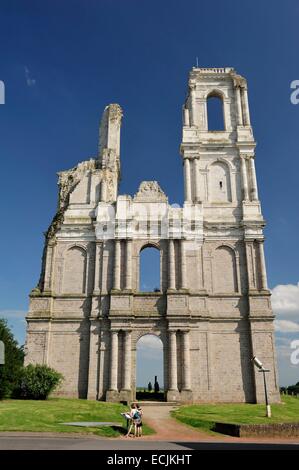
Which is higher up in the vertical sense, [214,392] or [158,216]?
[158,216]

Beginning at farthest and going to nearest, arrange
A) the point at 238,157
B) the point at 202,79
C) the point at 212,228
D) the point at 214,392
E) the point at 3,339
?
the point at 202,79 < the point at 238,157 < the point at 212,228 < the point at 214,392 < the point at 3,339

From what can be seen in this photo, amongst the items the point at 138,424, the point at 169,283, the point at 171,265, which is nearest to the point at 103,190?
the point at 171,265

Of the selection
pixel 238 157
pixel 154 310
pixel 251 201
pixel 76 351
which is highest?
pixel 238 157

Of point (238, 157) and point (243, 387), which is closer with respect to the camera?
point (243, 387)

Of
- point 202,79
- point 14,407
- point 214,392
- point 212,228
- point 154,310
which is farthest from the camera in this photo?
point 202,79

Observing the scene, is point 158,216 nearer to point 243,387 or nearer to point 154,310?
point 154,310

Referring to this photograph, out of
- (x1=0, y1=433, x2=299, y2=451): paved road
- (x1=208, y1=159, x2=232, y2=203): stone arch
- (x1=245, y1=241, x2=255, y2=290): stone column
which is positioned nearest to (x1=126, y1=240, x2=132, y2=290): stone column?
(x1=208, y1=159, x2=232, y2=203): stone arch

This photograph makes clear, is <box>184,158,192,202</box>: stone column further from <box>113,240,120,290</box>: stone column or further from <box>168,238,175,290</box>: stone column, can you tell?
<box>113,240,120,290</box>: stone column

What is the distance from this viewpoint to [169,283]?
33750 millimetres

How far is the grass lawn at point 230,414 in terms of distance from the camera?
70.7 feet

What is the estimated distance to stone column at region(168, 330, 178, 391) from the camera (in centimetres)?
3091
